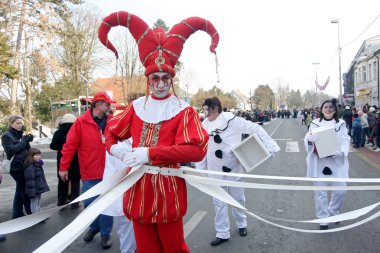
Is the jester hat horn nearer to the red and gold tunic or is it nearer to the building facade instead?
the red and gold tunic

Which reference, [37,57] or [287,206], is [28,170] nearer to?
[287,206]

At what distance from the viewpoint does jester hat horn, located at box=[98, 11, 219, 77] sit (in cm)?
283

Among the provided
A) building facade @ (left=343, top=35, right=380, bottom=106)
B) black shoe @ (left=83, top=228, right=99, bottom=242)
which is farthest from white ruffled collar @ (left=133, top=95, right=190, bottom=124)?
building facade @ (left=343, top=35, right=380, bottom=106)

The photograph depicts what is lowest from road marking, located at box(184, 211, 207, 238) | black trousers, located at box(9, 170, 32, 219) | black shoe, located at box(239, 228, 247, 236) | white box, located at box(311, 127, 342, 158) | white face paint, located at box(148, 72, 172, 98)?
road marking, located at box(184, 211, 207, 238)

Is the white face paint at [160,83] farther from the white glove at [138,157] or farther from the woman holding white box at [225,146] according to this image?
the woman holding white box at [225,146]

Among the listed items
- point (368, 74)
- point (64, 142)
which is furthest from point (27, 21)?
point (368, 74)

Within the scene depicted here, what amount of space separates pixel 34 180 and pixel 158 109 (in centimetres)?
370

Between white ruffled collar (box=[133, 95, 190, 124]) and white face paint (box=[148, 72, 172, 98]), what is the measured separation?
0.18 ft

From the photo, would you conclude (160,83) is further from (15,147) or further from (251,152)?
(15,147)

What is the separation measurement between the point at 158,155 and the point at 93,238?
119 inches

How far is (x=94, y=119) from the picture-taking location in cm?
497

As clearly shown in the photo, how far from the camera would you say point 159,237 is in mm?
2824

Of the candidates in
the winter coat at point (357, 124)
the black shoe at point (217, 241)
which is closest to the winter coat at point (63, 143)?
the black shoe at point (217, 241)

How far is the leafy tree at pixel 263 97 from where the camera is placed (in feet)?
359
